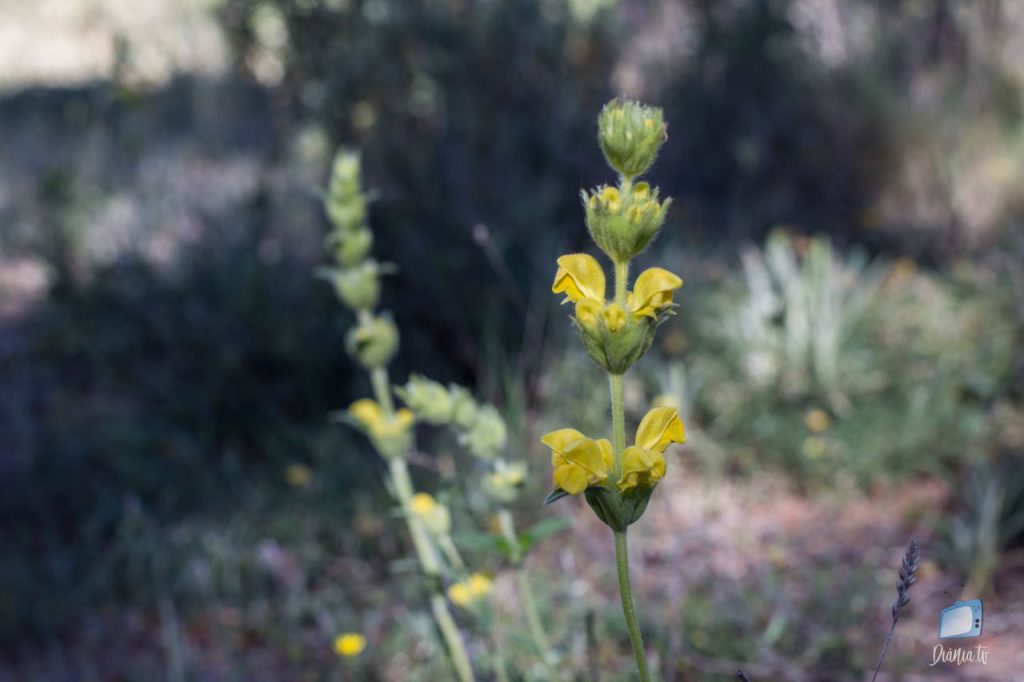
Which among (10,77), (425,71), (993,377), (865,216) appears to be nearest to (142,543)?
(425,71)

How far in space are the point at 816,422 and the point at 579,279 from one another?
219 centimetres

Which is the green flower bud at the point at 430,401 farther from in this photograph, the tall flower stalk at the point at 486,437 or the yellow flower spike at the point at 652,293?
the yellow flower spike at the point at 652,293

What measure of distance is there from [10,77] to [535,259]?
9434 millimetres

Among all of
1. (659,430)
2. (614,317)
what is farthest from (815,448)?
(614,317)

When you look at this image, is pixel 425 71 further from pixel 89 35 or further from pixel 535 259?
pixel 89 35

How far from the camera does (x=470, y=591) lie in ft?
4.76

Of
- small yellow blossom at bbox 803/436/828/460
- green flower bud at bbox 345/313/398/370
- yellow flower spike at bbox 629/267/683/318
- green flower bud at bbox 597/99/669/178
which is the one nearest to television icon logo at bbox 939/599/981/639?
yellow flower spike at bbox 629/267/683/318

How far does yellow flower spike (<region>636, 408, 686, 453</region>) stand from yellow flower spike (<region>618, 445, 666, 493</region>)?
0.12 feet

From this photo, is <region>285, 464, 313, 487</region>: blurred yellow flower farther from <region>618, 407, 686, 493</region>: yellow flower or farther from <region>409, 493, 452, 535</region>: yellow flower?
<region>618, 407, 686, 493</region>: yellow flower

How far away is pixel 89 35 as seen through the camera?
19.0 ft

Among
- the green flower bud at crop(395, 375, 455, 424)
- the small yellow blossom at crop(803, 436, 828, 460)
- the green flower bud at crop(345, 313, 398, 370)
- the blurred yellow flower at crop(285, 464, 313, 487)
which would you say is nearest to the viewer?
the green flower bud at crop(395, 375, 455, 424)

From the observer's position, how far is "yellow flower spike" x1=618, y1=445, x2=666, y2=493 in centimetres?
86

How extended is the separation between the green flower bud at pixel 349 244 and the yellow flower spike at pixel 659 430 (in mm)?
869

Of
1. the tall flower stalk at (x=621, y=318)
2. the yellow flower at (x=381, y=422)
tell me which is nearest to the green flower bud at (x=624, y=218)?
the tall flower stalk at (x=621, y=318)
